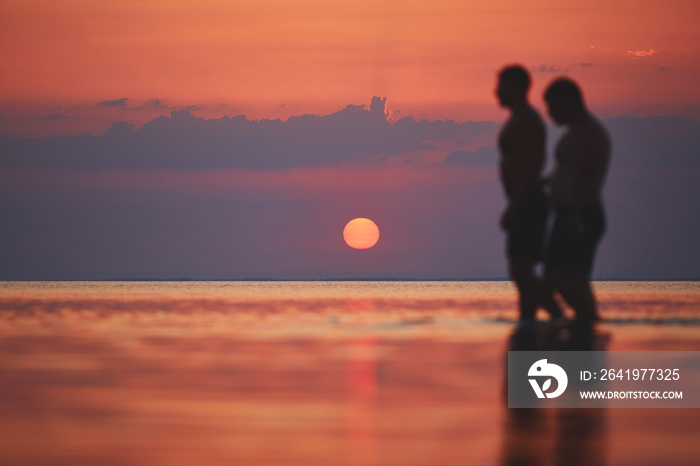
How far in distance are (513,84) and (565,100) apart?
572 millimetres

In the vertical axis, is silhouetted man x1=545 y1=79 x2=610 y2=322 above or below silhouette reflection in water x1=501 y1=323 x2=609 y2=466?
above

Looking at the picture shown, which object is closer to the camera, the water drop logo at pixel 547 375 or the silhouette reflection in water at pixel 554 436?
the silhouette reflection in water at pixel 554 436

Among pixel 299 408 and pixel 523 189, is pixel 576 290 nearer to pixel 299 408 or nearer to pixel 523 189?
pixel 523 189

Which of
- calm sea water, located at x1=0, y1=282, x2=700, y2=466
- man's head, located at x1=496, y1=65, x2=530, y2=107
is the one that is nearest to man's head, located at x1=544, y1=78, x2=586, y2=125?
man's head, located at x1=496, y1=65, x2=530, y2=107

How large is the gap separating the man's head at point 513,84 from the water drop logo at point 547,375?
325 centimetres

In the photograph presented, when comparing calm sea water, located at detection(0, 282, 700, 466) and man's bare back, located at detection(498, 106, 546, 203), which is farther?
man's bare back, located at detection(498, 106, 546, 203)

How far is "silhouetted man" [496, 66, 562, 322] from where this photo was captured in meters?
7.03

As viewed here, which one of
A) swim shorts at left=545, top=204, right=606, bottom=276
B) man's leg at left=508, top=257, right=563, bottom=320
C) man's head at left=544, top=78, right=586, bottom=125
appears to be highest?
man's head at left=544, top=78, right=586, bottom=125

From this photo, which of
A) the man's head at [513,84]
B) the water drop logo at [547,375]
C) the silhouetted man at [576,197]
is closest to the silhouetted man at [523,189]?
the man's head at [513,84]

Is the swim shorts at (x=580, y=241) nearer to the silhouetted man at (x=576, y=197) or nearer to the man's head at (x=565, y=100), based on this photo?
the silhouetted man at (x=576, y=197)

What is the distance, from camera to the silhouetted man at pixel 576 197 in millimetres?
6676

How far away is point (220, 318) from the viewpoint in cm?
888

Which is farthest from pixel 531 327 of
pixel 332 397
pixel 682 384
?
pixel 332 397
